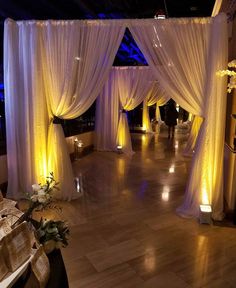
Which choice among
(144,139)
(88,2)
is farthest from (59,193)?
(144,139)

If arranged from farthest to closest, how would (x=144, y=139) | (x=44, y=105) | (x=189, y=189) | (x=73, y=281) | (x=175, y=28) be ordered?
(x=144, y=139) → (x=44, y=105) → (x=189, y=189) → (x=175, y=28) → (x=73, y=281)

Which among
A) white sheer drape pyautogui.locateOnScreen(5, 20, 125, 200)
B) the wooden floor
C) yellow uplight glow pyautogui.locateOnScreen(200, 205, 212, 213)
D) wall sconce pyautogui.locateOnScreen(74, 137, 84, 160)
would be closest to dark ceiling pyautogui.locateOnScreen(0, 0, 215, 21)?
white sheer drape pyautogui.locateOnScreen(5, 20, 125, 200)

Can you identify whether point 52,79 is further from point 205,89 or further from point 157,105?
point 157,105

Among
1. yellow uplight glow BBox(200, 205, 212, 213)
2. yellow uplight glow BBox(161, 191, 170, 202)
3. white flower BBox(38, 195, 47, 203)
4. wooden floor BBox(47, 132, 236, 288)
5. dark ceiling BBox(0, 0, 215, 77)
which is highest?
dark ceiling BBox(0, 0, 215, 77)

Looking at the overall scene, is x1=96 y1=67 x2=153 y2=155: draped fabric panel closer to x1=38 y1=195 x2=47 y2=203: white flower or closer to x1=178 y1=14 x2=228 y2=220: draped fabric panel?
x1=178 y1=14 x2=228 y2=220: draped fabric panel

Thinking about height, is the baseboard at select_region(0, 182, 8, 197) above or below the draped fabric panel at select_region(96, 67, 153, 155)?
below

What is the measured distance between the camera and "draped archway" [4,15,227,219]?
3.40 metres

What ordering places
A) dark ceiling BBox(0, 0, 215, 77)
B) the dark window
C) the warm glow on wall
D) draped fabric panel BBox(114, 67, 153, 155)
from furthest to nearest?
draped fabric panel BBox(114, 67, 153, 155) < the dark window < dark ceiling BBox(0, 0, 215, 77) < the warm glow on wall

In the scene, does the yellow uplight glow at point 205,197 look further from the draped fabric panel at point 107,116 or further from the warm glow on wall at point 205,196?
the draped fabric panel at point 107,116

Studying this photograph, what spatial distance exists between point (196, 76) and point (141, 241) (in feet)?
6.74

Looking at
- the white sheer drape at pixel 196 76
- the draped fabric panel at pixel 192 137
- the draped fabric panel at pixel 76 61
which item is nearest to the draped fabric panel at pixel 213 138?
the white sheer drape at pixel 196 76

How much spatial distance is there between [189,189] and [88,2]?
4189mm

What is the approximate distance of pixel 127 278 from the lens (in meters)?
2.39

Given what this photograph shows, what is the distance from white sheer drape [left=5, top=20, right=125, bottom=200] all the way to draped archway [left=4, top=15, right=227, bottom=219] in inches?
0.5
